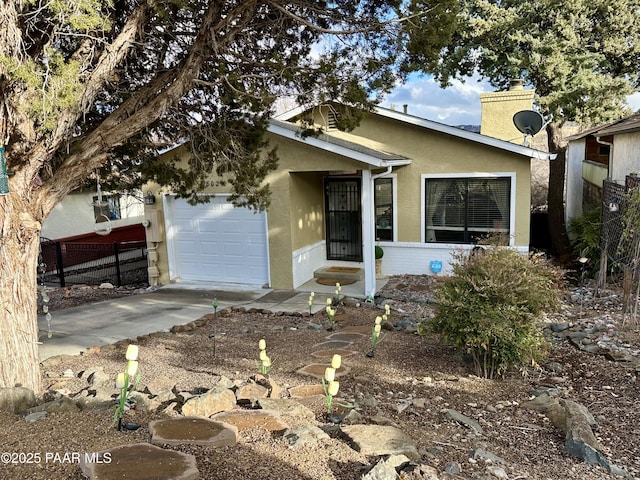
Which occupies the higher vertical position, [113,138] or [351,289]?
[113,138]

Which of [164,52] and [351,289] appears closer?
[164,52]

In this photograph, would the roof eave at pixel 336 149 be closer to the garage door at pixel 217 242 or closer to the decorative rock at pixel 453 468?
the garage door at pixel 217 242

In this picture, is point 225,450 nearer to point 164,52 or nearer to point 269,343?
point 269,343

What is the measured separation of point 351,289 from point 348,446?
24.5 feet

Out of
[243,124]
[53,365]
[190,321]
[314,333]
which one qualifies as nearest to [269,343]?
[314,333]

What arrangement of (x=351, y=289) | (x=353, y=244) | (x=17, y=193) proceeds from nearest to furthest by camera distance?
(x=17, y=193) → (x=351, y=289) → (x=353, y=244)

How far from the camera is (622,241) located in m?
8.47

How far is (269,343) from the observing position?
7.09 meters

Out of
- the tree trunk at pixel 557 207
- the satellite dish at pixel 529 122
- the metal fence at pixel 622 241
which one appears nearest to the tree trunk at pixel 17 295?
the metal fence at pixel 622 241

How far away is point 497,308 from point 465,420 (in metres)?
1.46

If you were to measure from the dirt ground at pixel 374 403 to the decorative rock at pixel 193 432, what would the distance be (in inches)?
3.1

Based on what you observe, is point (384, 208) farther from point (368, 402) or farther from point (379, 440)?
point (379, 440)

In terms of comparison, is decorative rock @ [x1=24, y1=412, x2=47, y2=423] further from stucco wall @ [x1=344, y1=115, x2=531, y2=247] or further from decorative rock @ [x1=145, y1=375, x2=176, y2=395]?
stucco wall @ [x1=344, y1=115, x2=531, y2=247]

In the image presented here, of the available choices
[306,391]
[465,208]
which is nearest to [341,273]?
[465,208]
